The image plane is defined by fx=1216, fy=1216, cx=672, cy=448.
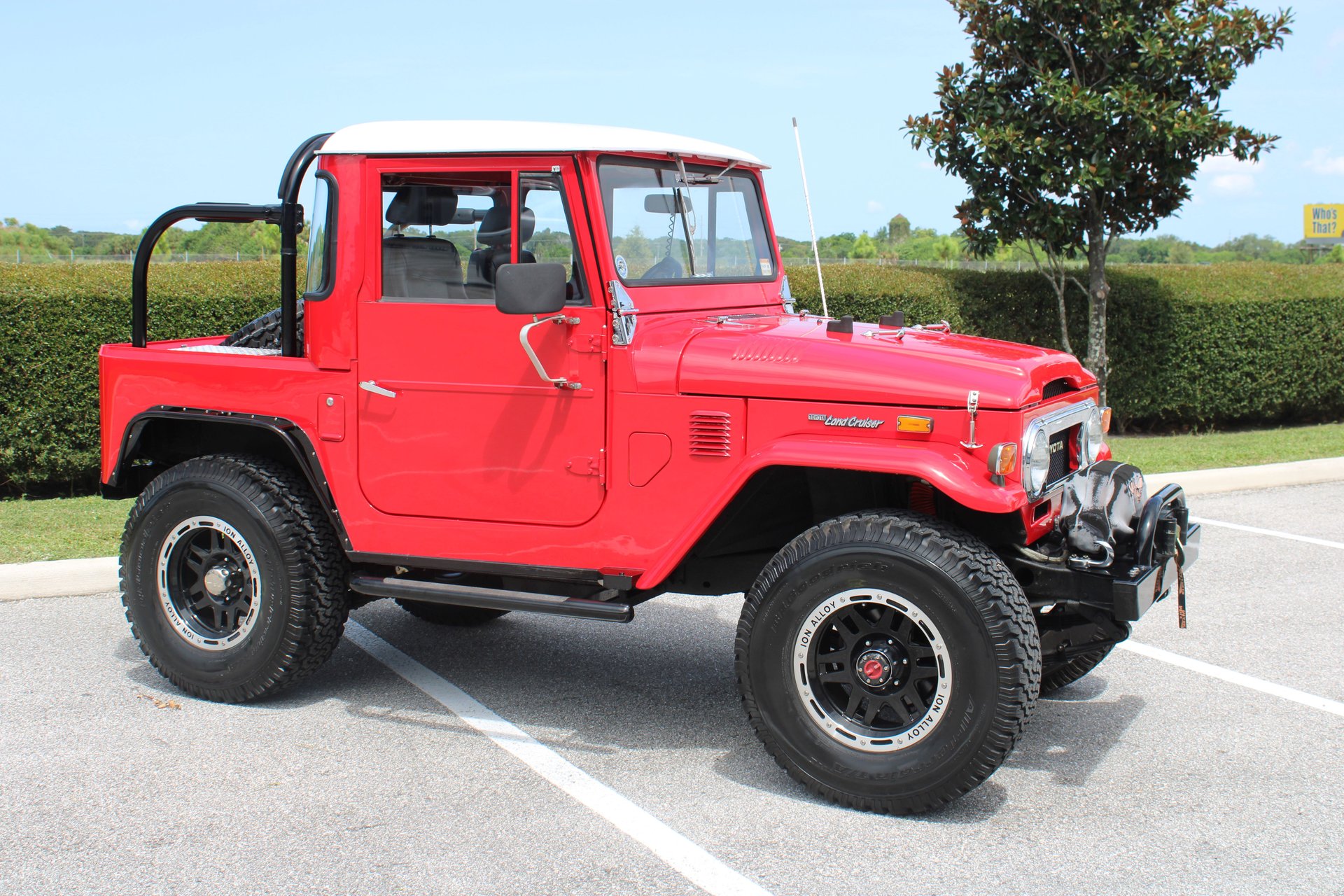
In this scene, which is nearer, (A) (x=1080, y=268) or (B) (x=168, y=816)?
(B) (x=168, y=816)

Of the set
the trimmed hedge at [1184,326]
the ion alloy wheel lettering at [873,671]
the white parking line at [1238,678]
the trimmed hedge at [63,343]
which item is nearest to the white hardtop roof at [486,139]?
the ion alloy wheel lettering at [873,671]

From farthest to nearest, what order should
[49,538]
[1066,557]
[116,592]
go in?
[49,538]
[116,592]
[1066,557]

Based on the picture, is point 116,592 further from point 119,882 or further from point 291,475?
A: point 119,882

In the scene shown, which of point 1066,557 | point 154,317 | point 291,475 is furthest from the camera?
point 154,317

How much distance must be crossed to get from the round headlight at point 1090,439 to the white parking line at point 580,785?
2.12 metres

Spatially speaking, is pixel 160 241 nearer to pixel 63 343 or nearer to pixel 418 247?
pixel 63 343

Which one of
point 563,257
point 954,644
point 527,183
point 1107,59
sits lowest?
point 954,644

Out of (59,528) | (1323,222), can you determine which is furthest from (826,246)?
(1323,222)

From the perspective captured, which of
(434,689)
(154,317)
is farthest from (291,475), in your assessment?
(154,317)

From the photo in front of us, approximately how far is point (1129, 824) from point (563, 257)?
2.72 m

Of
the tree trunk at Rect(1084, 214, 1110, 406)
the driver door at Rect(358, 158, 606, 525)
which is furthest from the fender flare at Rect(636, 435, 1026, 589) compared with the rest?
the tree trunk at Rect(1084, 214, 1110, 406)

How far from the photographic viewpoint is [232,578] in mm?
4984

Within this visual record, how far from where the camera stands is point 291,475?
16.4 ft

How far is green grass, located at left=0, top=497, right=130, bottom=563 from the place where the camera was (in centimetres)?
712
